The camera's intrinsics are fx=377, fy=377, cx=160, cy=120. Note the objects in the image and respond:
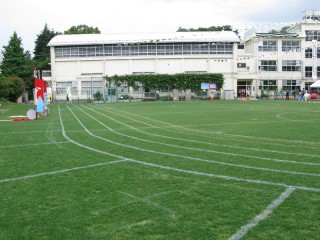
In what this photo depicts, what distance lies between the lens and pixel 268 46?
71.1 m

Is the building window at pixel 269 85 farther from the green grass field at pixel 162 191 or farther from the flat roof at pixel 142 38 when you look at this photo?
the green grass field at pixel 162 191

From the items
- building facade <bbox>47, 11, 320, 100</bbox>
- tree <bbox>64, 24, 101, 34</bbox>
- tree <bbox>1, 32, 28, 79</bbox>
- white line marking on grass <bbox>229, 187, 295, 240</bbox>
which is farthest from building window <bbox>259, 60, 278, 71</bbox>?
white line marking on grass <bbox>229, 187, 295, 240</bbox>

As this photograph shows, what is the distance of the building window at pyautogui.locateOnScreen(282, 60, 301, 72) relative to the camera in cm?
7086

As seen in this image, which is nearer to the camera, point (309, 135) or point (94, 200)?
point (94, 200)

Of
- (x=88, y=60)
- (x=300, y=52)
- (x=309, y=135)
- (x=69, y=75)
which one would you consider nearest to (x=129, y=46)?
(x=88, y=60)

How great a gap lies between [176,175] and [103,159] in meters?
2.57

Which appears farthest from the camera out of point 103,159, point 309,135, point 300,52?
point 300,52

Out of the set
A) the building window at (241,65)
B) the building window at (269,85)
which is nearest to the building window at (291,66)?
the building window at (269,85)

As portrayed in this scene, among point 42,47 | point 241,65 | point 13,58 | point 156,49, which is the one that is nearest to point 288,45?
point 241,65

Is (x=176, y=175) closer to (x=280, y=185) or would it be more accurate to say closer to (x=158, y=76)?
(x=280, y=185)

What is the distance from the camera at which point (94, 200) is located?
595 centimetres

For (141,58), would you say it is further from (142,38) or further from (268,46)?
(268,46)

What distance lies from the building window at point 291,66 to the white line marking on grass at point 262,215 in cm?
6902

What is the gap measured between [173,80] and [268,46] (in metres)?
20.4
